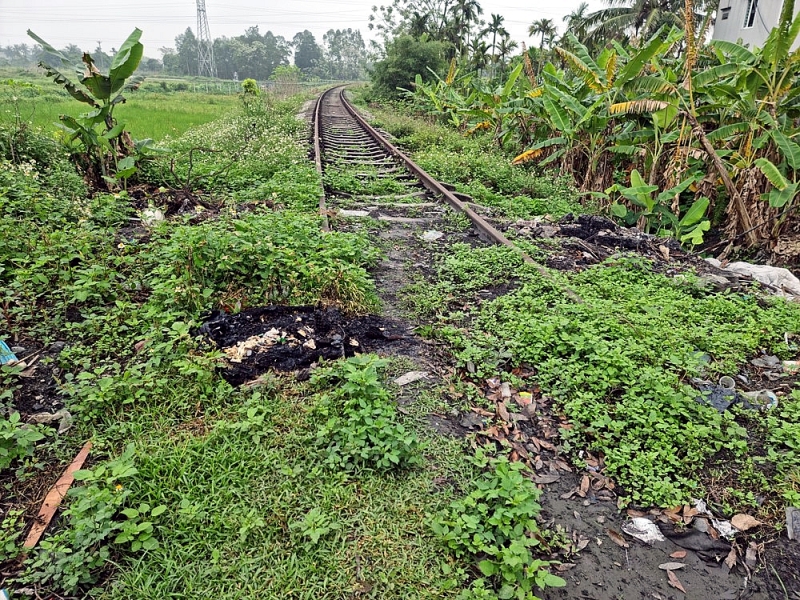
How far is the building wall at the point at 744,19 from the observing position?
17.6 meters

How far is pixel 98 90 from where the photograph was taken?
619 centimetres

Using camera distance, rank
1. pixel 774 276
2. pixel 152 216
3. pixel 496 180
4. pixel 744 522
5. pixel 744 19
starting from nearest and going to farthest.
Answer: pixel 744 522 < pixel 774 276 < pixel 152 216 < pixel 496 180 < pixel 744 19

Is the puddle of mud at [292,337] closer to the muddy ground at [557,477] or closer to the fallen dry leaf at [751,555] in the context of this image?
the muddy ground at [557,477]

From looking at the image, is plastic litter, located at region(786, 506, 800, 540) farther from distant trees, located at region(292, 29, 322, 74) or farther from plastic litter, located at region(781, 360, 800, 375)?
distant trees, located at region(292, 29, 322, 74)

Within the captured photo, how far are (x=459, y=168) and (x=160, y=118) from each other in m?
12.7

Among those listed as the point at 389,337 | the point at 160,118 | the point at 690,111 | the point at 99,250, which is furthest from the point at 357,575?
→ the point at 160,118

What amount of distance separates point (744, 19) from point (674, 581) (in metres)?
24.2

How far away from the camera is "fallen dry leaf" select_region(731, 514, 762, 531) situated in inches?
95.3

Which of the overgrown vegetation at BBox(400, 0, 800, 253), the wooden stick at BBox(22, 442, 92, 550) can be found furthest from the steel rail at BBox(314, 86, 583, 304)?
the wooden stick at BBox(22, 442, 92, 550)

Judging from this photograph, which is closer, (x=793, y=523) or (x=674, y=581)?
(x=674, y=581)

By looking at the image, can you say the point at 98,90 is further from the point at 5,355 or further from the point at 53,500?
the point at 53,500

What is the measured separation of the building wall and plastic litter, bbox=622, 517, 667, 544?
66.9 feet

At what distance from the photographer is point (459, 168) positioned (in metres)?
9.28

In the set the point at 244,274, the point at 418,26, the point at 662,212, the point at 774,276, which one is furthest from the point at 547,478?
the point at 418,26
